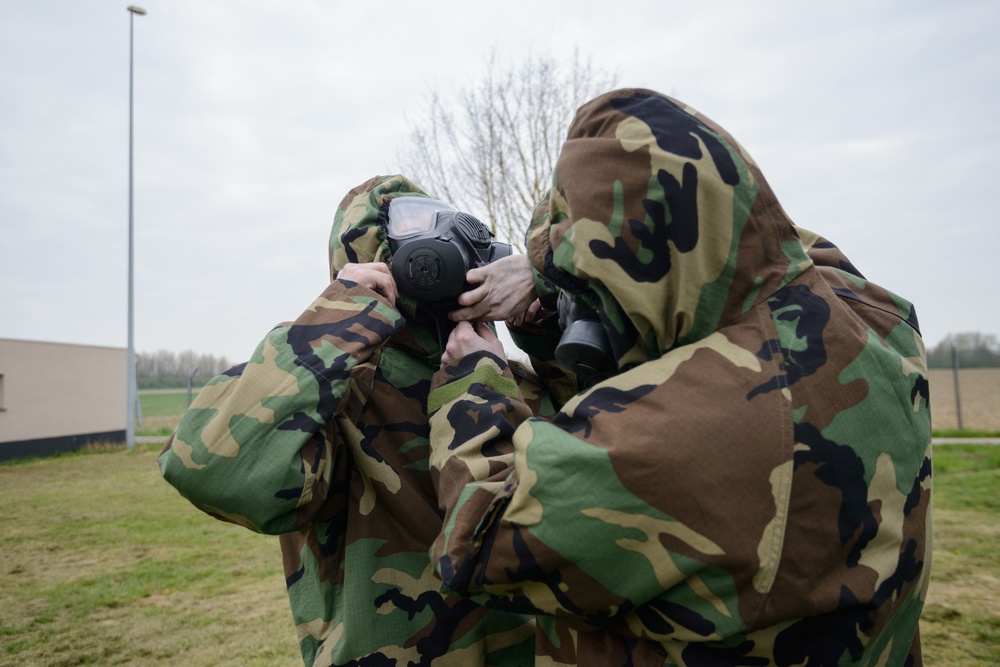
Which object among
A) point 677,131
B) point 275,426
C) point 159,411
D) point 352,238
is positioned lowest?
point 159,411

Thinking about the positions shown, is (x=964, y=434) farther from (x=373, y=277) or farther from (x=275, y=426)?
(x=275, y=426)

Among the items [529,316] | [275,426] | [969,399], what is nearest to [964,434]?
[969,399]

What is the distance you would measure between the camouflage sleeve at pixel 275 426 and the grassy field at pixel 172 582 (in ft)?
12.8

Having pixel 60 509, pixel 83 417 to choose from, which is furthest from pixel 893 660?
pixel 83 417

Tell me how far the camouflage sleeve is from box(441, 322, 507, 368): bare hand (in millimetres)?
183

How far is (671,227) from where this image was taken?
1301 mm

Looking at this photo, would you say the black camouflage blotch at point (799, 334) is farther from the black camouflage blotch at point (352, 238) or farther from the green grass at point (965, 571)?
the green grass at point (965, 571)

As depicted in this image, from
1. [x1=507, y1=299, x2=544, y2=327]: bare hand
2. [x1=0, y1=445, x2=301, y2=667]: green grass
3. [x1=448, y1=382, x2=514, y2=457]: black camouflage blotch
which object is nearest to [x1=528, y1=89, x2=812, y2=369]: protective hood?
[x1=448, y1=382, x2=514, y2=457]: black camouflage blotch

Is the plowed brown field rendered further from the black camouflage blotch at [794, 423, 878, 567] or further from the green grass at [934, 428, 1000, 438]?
the black camouflage blotch at [794, 423, 878, 567]

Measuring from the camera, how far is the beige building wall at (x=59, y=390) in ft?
50.2

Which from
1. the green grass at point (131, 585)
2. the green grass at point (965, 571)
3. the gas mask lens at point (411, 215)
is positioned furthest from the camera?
the green grass at point (131, 585)

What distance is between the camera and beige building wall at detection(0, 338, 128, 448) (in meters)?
15.3

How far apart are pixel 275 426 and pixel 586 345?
29.7 inches

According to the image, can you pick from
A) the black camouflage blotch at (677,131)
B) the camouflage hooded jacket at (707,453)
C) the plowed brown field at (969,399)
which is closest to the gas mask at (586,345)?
the camouflage hooded jacket at (707,453)
